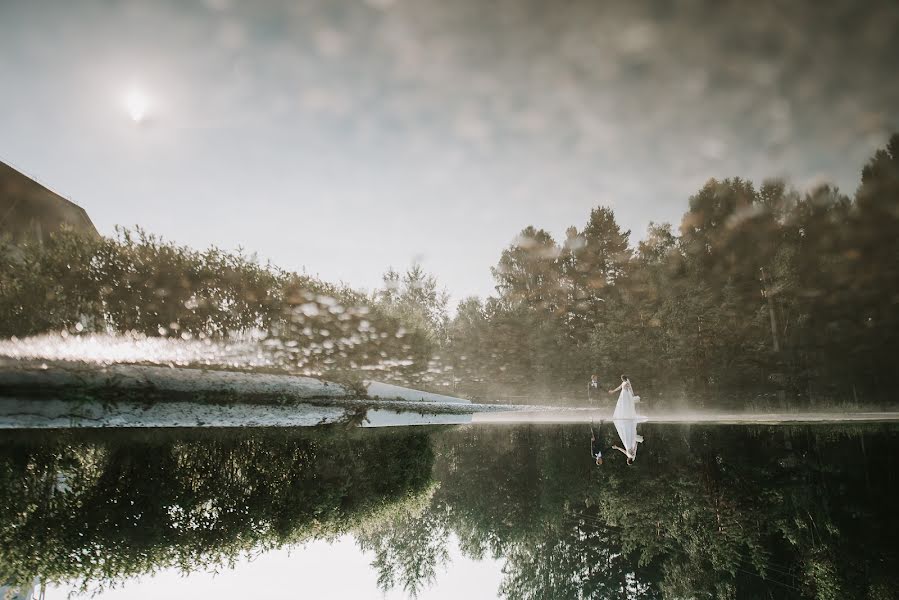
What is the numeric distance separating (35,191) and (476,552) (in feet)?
95.8

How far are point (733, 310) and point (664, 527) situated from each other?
31.3 meters

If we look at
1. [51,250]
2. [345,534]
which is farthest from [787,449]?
[51,250]

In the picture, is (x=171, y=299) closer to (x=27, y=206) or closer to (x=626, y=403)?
(x=27, y=206)

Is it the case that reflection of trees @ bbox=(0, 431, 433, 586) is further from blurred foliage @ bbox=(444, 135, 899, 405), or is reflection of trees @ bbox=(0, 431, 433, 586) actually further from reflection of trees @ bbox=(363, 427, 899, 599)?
blurred foliage @ bbox=(444, 135, 899, 405)

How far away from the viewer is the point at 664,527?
3992 millimetres

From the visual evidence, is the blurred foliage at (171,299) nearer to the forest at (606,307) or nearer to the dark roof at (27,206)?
the forest at (606,307)

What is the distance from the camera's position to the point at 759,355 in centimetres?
2739

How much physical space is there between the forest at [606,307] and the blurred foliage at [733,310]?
4.6 inches

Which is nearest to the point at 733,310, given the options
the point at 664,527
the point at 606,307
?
the point at 606,307

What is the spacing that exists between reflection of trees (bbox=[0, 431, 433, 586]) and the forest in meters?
6.42

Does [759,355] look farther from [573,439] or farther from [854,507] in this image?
[854,507]

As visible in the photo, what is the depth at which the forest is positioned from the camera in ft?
37.0

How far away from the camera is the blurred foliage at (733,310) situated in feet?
86.7


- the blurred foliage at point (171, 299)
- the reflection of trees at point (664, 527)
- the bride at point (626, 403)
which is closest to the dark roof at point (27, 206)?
the blurred foliage at point (171, 299)
